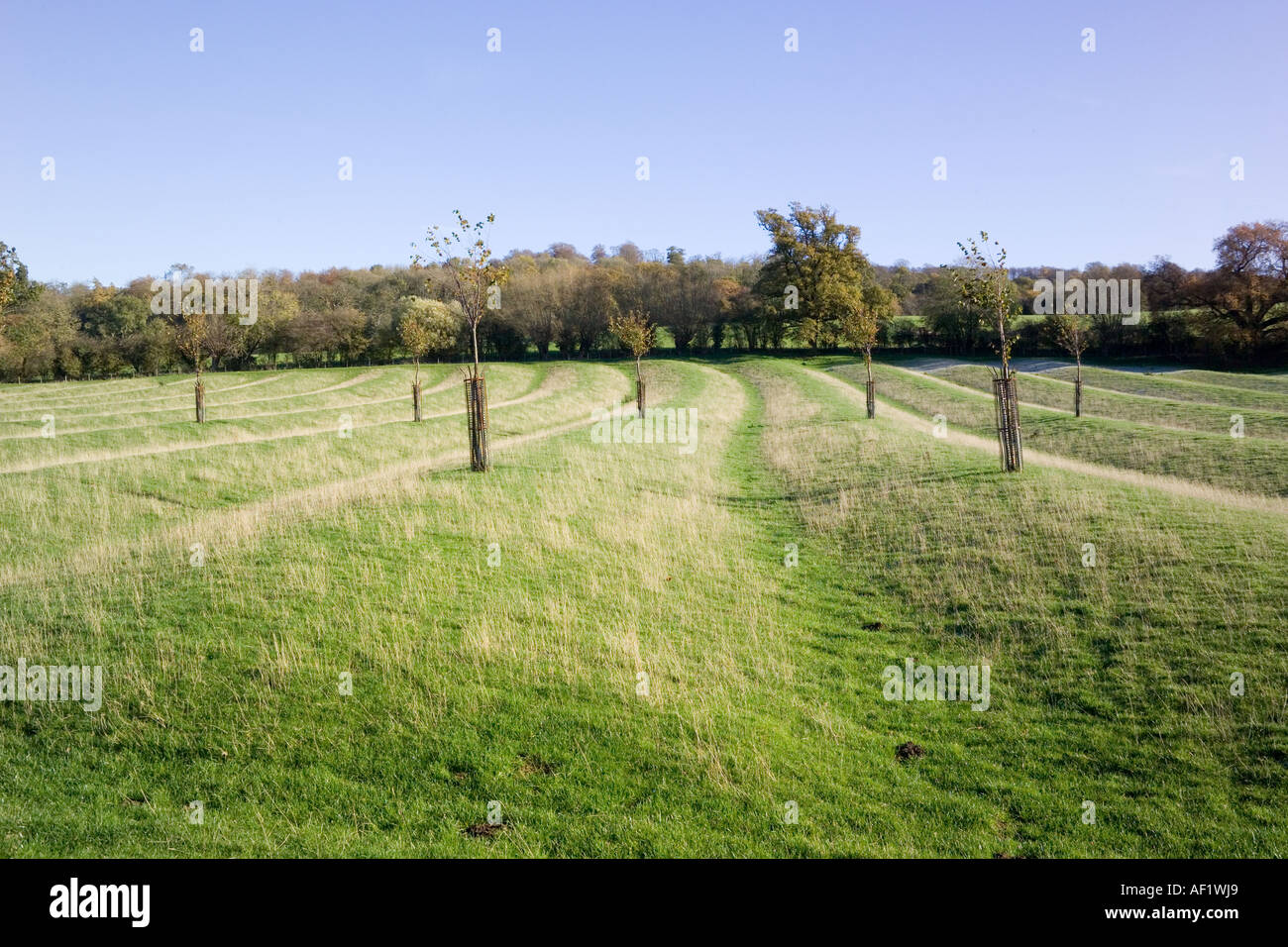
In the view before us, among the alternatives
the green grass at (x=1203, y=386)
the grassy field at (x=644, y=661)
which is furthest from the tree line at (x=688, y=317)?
the grassy field at (x=644, y=661)

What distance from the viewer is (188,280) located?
9969cm

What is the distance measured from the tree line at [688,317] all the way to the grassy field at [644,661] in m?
52.5

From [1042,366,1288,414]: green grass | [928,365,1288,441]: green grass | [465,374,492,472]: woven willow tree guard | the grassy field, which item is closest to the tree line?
[1042,366,1288,414]: green grass

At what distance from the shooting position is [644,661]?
11.3 metres

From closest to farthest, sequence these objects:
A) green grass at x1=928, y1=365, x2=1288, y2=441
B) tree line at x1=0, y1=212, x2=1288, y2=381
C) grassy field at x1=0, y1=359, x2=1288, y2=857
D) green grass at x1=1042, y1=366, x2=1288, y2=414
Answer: grassy field at x1=0, y1=359, x2=1288, y2=857 < green grass at x1=928, y1=365, x2=1288, y2=441 < green grass at x1=1042, y1=366, x2=1288, y2=414 < tree line at x1=0, y1=212, x2=1288, y2=381

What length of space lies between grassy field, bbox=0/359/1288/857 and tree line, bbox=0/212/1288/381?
52.5m

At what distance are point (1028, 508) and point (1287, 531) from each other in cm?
463

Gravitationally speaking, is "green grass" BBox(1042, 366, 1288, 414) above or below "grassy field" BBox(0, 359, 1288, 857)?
above

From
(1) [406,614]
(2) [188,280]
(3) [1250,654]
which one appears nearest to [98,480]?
(1) [406,614]

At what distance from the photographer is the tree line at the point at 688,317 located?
70938mm

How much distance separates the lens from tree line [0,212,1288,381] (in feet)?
233

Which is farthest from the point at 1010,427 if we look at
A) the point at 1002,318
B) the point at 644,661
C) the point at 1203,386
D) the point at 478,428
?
the point at 1203,386

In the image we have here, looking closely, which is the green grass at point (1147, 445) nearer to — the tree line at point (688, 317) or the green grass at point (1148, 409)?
the green grass at point (1148, 409)

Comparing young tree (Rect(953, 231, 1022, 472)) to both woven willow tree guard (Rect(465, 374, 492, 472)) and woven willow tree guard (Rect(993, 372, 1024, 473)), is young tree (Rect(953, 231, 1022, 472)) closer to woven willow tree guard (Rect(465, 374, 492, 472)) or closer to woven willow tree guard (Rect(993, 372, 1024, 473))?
woven willow tree guard (Rect(993, 372, 1024, 473))
